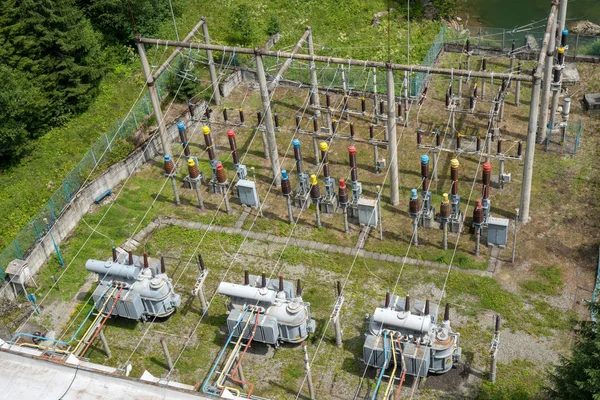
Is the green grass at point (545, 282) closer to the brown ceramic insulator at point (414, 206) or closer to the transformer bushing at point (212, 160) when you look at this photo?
the brown ceramic insulator at point (414, 206)

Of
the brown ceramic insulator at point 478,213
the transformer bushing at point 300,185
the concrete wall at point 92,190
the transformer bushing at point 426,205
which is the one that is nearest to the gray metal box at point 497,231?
the brown ceramic insulator at point 478,213

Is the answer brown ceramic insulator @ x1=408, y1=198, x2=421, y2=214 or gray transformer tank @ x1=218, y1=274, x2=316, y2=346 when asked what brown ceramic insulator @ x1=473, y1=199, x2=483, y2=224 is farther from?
gray transformer tank @ x1=218, y1=274, x2=316, y2=346

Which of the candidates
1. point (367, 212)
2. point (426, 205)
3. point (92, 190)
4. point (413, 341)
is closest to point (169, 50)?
point (92, 190)

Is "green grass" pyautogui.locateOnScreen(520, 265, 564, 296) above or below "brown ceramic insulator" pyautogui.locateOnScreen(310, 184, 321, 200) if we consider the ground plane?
below

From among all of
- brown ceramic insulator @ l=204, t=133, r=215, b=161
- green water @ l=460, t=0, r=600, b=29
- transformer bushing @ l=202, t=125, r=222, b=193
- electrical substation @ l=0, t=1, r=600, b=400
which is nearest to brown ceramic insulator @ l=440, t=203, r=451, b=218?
electrical substation @ l=0, t=1, r=600, b=400

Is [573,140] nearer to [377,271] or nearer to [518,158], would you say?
[518,158]

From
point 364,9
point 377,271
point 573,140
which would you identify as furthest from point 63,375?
point 364,9

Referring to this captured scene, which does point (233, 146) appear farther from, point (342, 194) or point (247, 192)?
point (342, 194)
